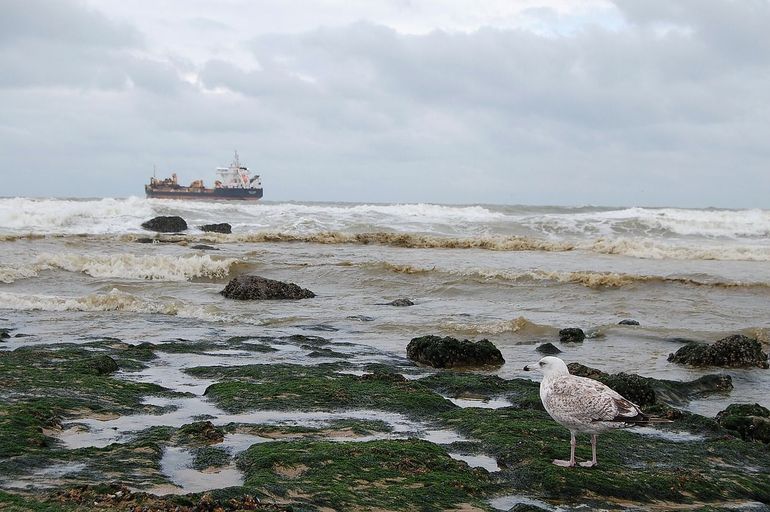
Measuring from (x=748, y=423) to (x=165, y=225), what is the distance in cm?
3513

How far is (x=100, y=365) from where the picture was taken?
29.3 feet

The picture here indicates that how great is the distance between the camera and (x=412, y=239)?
3403 centimetres

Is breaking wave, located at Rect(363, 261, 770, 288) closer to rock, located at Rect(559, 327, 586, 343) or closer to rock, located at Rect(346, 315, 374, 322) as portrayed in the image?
rock, located at Rect(346, 315, 374, 322)

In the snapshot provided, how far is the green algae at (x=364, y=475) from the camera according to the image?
4.93 metres

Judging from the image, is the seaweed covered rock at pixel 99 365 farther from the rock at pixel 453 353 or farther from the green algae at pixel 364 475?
the rock at pixel 453 353

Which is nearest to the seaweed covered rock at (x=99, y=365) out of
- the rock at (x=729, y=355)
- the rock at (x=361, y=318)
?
the rock at (x=361, y=318)

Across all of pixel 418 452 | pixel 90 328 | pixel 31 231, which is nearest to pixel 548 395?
pixel 418 452

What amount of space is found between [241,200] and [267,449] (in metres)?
81.4

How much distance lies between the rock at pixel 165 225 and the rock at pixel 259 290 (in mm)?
22236

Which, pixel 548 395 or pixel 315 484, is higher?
pixel 548 395

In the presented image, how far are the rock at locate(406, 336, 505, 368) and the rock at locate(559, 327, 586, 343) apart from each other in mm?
2334

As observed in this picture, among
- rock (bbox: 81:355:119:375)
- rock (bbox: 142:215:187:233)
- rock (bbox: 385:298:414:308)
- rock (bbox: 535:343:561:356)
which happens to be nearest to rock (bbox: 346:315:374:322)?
rock (bbox: 385:298:414:308)

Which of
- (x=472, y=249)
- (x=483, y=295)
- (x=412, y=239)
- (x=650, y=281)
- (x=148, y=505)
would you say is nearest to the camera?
(x=148, y=505)

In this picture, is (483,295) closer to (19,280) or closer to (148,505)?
(19,280)
